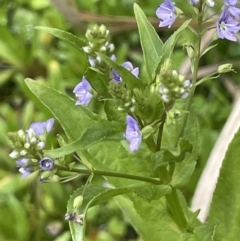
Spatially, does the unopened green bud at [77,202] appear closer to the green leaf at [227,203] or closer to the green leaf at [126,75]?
the green leaf at [126,75]

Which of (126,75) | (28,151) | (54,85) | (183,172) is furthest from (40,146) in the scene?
(54,85)

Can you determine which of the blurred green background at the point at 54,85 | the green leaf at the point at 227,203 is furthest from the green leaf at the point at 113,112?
the blurred green background at the point at 54,85

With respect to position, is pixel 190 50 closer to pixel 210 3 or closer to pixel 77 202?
pixel 210 3

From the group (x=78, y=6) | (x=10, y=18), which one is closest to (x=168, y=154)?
(x=78, y=6)

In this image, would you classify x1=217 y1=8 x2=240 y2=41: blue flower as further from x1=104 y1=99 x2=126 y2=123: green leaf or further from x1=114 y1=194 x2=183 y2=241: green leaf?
x1=114 y1=194 x2=183 y2=241: green leaf

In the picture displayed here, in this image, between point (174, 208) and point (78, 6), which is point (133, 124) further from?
point (78, 6)

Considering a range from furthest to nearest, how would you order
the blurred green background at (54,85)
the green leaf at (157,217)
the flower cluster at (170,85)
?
the blurred green background at (54,85), the green leaf at (157,217), the flower cluster at (170,85)
